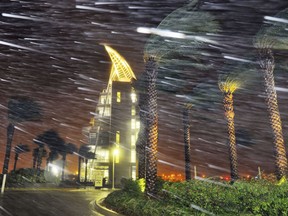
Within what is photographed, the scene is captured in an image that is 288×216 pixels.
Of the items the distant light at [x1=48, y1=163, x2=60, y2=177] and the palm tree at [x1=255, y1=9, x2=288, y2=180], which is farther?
the distant light at [x1=48, y1=163, x2=60, y2=177]

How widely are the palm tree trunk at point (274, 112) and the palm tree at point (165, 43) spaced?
329 cm

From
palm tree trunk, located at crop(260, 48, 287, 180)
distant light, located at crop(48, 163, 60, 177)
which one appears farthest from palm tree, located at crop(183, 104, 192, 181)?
distant light, located at crop(48, 163, 60, 177)

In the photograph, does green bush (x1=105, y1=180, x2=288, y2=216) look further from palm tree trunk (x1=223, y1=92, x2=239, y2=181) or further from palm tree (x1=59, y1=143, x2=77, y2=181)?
palm tree (x1=59, y1=143, x2=77, y2=181)

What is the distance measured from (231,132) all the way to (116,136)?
1157 inches

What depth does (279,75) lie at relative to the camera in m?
18.0

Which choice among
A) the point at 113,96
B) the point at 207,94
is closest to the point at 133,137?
the point at 113,96

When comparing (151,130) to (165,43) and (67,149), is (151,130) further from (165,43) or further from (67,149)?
(67,149)

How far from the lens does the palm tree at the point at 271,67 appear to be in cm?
1272

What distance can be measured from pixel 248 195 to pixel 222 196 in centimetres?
75

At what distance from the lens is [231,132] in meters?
18.2

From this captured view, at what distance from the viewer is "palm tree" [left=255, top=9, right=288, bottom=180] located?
41.7ft

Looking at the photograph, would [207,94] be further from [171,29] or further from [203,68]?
[171,29]

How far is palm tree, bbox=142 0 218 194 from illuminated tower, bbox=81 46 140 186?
2709cm

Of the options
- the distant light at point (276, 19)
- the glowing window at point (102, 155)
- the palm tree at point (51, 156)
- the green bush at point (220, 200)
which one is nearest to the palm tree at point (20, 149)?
the palm tree at point (51, 156)
